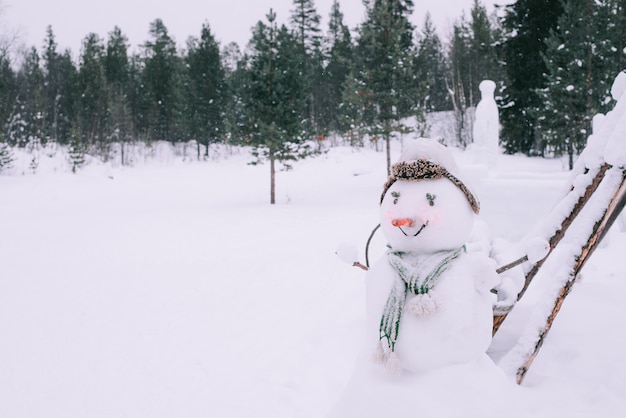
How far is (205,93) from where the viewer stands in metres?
30.8

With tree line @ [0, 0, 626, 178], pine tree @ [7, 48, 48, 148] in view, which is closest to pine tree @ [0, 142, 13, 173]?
tree line @ [0, 0, 626, 178]

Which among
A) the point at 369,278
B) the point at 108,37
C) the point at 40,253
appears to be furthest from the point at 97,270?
the point at 108,37

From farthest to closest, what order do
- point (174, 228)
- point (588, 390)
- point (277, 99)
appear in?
point (277, 99) < point (174, 228) < point (588, 390)

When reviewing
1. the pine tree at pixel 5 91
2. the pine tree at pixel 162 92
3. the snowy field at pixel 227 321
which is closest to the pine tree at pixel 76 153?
the pine tree at pixel 5 91

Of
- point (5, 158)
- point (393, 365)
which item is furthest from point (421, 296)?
point (5, 158)

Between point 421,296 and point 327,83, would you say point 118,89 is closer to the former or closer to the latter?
point 327,83

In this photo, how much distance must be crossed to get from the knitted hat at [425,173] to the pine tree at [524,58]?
18028 mm

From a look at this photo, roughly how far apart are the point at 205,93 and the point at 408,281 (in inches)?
1237

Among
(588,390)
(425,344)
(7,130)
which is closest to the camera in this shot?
(425,344)

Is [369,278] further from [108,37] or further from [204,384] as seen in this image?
[108,37]

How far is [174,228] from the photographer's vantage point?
10.6 metres

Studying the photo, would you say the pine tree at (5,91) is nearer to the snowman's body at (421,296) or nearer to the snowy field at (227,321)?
the snowy field at (227,321)

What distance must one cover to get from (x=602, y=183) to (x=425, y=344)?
1.53 m

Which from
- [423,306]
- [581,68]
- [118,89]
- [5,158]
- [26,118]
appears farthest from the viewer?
[118,89]
